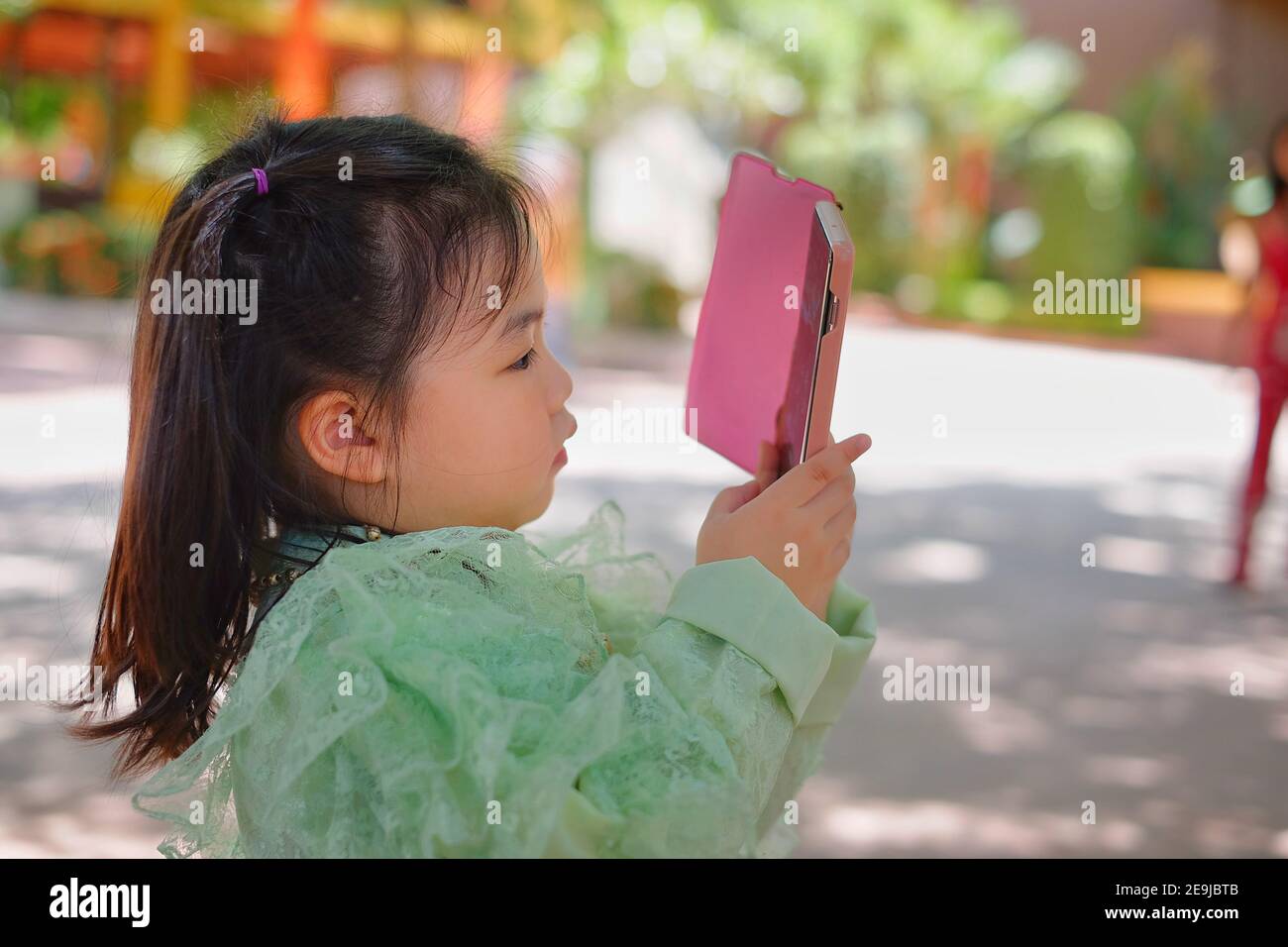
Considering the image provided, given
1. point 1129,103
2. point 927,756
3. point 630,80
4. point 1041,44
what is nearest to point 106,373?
point 630,80

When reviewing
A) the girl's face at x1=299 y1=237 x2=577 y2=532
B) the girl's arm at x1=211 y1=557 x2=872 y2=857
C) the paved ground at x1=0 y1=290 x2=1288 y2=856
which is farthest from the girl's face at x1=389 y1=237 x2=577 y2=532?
the paved ground at x1=0 y1=290 x2=1288 y2=856

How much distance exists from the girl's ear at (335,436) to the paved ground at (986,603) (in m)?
1.75

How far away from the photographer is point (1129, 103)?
574 inches

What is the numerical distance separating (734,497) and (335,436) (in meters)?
0.41

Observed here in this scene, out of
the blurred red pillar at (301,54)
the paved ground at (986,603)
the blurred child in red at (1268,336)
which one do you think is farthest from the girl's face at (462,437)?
the blurred red pillar at (301,54)

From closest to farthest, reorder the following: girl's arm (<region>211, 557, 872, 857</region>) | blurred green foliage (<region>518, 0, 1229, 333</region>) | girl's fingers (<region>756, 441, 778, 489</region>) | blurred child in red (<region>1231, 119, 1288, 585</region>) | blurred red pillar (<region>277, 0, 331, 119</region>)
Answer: girl's arm (<region>211, 557, 872, 857</region>) → girl's fingers (<region>756, 441, 778, 489</region>) → blurred child in red (<region>1231, 119, 1288, 585</region>) → blurred red pillar (<region>277, 0, 331, 119</region>) → blurred green foliage (<region>518, 0, 1229, 333</region>)

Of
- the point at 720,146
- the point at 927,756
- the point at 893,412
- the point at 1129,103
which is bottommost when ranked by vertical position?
the point at 927,756

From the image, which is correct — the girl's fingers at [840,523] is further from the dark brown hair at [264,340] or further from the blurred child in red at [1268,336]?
the blurred child in red at [1268,336]

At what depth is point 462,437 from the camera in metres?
1.28

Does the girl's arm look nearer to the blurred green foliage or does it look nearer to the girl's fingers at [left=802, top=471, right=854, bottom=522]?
the girl's fingers at [left=802, top=471, right=854, bottom=522]

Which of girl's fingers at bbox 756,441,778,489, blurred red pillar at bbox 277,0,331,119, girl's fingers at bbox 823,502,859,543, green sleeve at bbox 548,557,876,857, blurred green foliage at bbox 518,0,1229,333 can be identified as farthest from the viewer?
blurred green foliage at bbox 518,0,1229,333

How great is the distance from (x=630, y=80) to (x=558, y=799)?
10.7m

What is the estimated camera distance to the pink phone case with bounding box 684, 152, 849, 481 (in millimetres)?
1328

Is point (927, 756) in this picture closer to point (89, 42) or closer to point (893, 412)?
point (893, 412)
